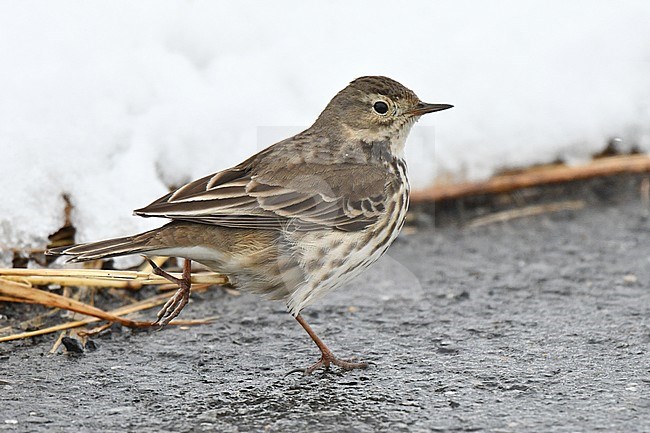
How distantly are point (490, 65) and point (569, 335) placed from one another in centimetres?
324

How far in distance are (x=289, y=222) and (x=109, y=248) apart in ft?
2.94

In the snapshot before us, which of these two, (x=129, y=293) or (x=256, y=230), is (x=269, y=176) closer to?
(x=256, y=230)

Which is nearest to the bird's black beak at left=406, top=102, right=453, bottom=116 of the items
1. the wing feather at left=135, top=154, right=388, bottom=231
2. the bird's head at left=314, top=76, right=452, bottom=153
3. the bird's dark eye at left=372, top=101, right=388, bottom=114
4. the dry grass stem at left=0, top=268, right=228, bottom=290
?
the bird's head at left=314, top=76, right=452, bottom=153

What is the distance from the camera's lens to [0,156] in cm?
580

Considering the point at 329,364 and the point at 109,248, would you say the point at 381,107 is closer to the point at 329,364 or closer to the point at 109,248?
the point at 329,364

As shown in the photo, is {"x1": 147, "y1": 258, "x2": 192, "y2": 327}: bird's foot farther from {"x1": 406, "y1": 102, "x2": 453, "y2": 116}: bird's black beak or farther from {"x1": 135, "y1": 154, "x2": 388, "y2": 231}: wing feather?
{"x1": 406, "y1": 102, "x2": 453, "y2": 116}: bird's black beak

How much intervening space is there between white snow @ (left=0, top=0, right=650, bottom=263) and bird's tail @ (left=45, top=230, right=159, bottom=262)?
1.27 m

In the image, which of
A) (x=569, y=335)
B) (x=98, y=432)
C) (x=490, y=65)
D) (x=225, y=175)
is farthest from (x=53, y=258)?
(x=490, y=65)

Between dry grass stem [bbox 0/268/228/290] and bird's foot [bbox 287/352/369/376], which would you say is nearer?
bird's foot [bbox 287/352/369/376]

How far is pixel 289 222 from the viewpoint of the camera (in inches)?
193

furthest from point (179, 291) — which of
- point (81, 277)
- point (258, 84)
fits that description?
point (258, 84)

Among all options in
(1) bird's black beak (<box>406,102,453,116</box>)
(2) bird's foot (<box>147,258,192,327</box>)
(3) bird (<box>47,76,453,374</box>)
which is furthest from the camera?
(1) bird's black beak (<box>406,102,453,116</box>)

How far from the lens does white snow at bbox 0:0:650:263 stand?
6.04 m

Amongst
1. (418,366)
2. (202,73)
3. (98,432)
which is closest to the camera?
(98,432)
